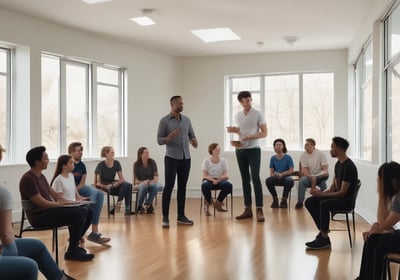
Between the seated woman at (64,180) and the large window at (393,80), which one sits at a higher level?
the large window at (393,80)

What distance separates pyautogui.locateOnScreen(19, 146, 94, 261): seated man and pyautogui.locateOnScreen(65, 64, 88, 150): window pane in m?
3.73

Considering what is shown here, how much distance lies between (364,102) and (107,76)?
4427 millimetres

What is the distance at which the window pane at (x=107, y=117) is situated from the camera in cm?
830

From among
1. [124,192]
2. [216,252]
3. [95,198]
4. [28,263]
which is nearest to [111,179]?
[124,192]

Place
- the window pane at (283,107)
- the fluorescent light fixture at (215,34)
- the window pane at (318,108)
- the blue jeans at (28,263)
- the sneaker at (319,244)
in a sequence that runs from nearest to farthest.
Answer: the blue jeans at (28,263)
the sneaker at (319,244)
the fluorescent light fixture at (215,34)
the window pane at (318,108)
the window pane at (283,107)

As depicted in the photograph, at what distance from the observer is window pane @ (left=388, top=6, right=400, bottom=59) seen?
535cm

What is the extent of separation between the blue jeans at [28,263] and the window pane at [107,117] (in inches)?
210

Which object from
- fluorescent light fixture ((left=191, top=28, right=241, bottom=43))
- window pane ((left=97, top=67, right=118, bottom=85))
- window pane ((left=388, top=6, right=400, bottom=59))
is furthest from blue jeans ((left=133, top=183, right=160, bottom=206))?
window pane ((left=388, top=6, right=400, bottom=59))

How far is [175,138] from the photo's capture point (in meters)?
5.79

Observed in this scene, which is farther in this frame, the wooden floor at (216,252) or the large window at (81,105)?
the large window at (81,105)

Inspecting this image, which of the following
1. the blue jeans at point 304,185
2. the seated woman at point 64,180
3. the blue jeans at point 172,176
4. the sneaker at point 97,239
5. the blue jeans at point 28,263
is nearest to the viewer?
the blue jeans at point 28,263

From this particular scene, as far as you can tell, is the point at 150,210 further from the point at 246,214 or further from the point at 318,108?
the point at 318,108

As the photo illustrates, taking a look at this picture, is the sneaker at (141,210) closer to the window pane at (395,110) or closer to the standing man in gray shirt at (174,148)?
the standing man in gray shirt at (174,148)

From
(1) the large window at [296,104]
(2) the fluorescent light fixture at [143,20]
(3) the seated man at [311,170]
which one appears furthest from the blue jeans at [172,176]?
(1) the large window at [296,104]
